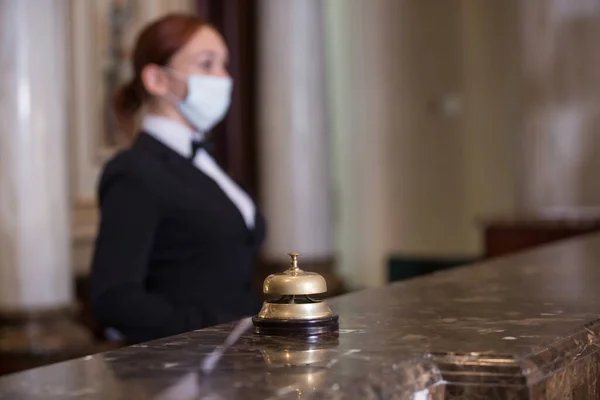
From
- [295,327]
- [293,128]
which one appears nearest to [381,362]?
[295,327]

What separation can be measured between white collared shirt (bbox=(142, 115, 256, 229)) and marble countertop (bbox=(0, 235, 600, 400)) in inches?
40.9

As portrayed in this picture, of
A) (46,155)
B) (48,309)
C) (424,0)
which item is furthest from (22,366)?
(424,0)

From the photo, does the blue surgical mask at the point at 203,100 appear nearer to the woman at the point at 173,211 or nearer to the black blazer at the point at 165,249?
the woman at the point at 173,211

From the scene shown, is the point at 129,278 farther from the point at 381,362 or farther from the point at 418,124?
the point at 418,124

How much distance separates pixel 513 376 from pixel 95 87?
519cm

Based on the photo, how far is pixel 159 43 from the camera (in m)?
2.66

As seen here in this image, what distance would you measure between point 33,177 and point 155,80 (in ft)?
7.80

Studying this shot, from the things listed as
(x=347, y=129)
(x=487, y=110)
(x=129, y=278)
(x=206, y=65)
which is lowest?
(x=129, y=278)

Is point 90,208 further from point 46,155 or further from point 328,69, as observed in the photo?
point 328,69

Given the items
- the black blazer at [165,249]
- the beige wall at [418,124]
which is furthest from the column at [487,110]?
the black blazer at [165,249]

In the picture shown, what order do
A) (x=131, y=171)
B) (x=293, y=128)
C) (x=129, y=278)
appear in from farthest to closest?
(x=293, y=128)
(x=131, y=171)
(x=129, y=278)

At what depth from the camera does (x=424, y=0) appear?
334 inches

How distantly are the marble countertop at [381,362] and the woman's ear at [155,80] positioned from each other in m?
1.26

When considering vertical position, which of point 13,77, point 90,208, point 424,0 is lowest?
point 90,208
